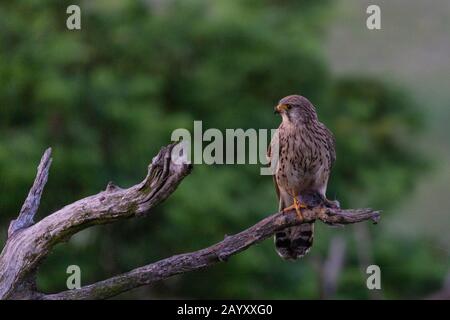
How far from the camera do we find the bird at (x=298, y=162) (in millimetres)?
5056

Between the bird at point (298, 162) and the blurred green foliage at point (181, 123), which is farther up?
the blurred green foliage at point (181, 123)

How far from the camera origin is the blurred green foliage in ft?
32.3

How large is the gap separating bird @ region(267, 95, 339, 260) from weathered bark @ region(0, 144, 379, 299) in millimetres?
670

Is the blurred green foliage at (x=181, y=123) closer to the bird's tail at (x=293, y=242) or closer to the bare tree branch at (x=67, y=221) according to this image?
the bird's tail at (x=293, y=242)

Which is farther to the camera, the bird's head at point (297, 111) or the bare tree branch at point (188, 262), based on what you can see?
the bird's head at point (297, 111)

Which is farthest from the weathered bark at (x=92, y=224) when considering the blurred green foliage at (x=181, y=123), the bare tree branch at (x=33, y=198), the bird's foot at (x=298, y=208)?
the blurred green foliage at (x=181, y=123)

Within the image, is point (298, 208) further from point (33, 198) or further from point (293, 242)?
point (33, 198)

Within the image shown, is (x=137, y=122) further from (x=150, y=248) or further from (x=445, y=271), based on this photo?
(x=445, y=271)

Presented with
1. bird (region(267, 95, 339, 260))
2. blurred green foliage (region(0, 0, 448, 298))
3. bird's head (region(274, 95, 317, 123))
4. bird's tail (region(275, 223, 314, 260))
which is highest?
blurred green foliage (region(0, 0, 448, 298))

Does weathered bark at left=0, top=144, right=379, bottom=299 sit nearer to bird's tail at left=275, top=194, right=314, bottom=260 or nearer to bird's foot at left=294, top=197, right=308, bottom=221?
bird's foot at left=294, top=197, right=308, bottom=221

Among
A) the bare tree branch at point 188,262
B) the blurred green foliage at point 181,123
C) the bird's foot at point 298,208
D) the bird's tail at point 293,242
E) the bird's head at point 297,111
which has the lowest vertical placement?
the bare tree branch at point 188,262

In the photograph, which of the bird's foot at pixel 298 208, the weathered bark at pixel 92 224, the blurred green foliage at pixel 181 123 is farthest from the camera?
the blurred green foliage at pixel 181 123

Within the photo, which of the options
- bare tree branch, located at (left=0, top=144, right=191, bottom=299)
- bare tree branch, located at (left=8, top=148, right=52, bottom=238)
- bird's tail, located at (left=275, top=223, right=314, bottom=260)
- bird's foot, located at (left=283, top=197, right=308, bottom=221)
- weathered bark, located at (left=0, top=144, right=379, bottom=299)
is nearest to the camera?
bare tree branch, located at (left=0, top=144, right=191, bottom=299)

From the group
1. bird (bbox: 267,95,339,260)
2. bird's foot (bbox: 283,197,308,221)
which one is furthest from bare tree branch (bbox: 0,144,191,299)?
bird (bbox: 267,95,339,260)
